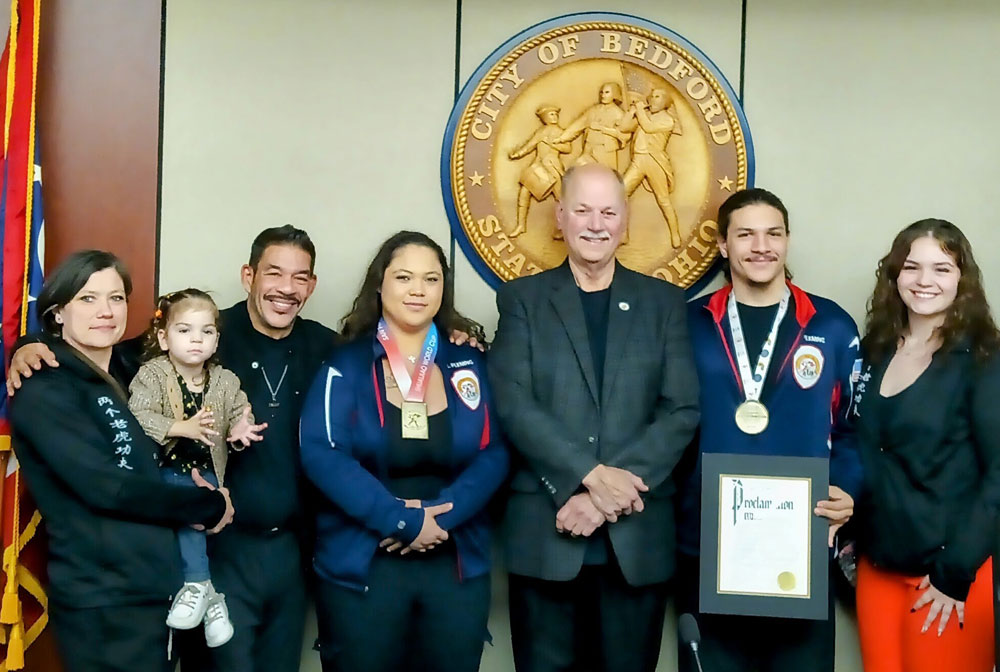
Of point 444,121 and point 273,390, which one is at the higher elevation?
point 444,121

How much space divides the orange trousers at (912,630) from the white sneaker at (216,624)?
70.8 inches

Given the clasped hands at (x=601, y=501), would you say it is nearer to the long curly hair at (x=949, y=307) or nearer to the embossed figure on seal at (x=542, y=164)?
the long curly hair at (x=949, y=307)

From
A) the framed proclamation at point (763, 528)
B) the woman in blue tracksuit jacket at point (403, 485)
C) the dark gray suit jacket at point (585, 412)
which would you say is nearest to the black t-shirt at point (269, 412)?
the woman in blue tracksuit jacket at point (403, 485)

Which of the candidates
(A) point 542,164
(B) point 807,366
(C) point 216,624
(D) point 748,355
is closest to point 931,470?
(B) point 807,366

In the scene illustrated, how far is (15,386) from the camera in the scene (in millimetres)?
2357

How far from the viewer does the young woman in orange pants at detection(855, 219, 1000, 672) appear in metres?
2.47

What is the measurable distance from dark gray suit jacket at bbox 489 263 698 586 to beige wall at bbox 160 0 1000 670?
68cm

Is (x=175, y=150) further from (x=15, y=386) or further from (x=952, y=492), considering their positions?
(x=952, y=492)

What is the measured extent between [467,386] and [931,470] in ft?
4.33

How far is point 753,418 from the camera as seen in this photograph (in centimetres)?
262

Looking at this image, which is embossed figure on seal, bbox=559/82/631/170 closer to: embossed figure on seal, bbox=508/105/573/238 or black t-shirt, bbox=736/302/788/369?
embossed figure on seal, bbox=508/105/573/238

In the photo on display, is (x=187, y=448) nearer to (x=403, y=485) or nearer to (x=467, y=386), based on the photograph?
(x=403, y=485)

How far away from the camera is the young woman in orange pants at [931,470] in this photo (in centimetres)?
247

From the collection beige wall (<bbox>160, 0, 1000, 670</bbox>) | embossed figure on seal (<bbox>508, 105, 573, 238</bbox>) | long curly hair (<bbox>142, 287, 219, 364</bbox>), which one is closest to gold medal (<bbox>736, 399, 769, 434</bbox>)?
beige wall (<bbox>160, 0, 1000, 670</bbox>)
